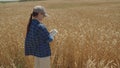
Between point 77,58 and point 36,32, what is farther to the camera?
point 77,58

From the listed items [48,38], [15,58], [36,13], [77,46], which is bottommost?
[15,58]

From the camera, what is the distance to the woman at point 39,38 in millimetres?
4875

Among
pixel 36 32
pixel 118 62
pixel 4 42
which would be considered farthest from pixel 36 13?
pixel 4 42

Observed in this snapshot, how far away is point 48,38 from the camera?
16.0ft

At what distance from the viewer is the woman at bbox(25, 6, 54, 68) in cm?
488

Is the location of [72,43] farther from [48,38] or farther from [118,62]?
[48,38]

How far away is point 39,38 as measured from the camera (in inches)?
193

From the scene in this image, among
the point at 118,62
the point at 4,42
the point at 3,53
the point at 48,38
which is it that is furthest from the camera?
the point at 4,42

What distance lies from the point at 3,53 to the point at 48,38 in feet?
6.80

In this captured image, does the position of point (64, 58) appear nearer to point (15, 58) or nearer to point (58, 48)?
point (58, 48)

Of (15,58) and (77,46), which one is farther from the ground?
(77,46)

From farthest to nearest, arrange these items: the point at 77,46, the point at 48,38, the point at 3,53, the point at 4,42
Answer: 1. the point at 4,42
2. the point at 3,53
3. the point at 77,46
4. the point at 48,38

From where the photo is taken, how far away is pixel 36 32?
193 inches

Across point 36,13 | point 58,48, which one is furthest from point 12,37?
point 36,13
